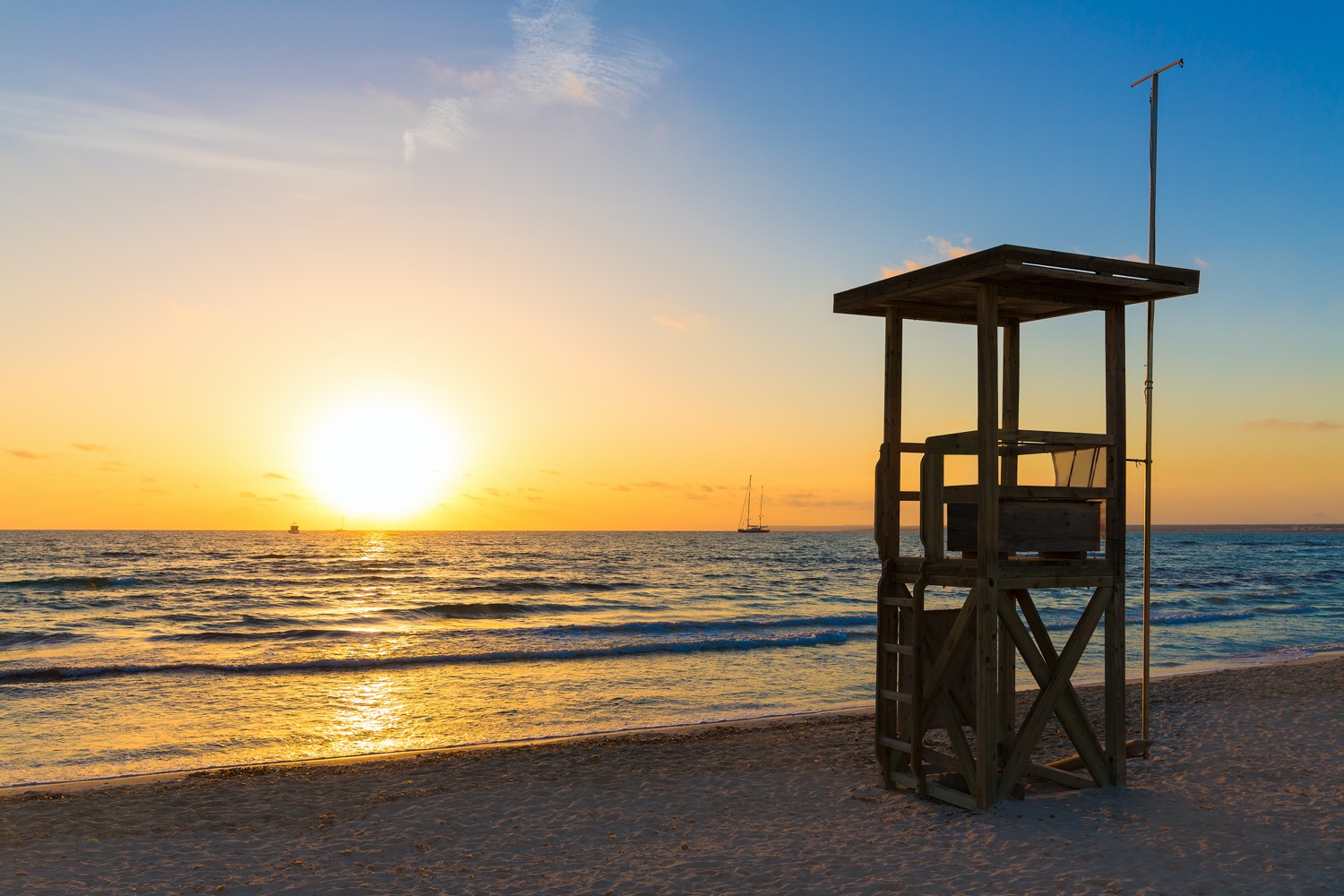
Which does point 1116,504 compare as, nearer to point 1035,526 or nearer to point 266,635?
point 1035,526

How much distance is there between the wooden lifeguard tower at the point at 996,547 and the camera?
6852 millimetres

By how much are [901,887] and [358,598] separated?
3504 cm

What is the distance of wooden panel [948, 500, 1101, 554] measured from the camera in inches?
271

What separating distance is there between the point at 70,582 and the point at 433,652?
27831mm

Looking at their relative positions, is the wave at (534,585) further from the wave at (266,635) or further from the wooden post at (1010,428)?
the wooden post at (1010,428)

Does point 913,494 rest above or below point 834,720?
above

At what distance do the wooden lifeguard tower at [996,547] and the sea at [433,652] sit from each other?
19.2 ft

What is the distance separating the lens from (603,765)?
372 inches

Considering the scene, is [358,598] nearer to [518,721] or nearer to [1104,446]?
[518,721]

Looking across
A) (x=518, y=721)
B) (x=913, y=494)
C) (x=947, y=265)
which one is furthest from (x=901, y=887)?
(x=518, y=721)

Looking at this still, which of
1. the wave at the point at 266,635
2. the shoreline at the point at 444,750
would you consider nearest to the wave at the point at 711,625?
the wave at the point at 266,635

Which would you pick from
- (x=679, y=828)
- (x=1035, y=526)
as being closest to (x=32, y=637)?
(x=679, y=828)

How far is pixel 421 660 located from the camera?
19812 millimetres

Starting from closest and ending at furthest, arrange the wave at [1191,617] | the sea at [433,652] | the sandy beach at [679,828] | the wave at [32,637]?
the sandy beach at [679,828]
the sea at [433,652]
the wave at [32,637]
the wave at [1191,617]
